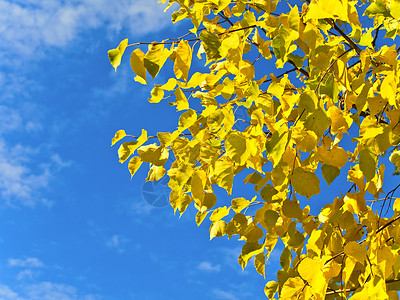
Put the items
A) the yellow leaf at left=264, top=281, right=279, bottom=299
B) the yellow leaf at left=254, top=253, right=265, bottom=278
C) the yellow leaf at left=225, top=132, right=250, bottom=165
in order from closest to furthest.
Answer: the yellow leaf at left=225, top=132, right=250, bottom=165
the yellow leaf at left=254, top=253, right=265, bottom=278
the yellow leaf at left=264, top=281, right=279, bottom=299

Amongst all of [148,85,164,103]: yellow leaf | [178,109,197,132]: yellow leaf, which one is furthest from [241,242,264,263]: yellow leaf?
[148,85,164,103]: yellow leaf

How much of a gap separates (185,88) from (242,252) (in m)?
0.91

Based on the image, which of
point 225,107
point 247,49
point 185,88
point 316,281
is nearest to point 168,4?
point 247,49

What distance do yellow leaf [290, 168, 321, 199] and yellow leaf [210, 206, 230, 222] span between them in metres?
0.46

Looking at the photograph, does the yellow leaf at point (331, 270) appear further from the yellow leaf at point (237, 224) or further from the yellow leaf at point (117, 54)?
the yellow leaf at point (117, 54)

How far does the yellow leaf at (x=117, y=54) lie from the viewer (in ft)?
5.47

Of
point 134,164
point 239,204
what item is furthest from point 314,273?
point 134,164

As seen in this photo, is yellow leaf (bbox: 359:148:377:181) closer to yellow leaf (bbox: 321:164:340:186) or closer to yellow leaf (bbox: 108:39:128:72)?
yellow leaf (bbox: 321:164:340:186)

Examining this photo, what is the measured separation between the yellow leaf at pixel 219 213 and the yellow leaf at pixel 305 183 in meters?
0.46

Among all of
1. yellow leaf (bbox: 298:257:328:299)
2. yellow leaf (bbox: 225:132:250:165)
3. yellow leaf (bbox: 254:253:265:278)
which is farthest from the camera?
yellow leaf (bbox: 254:253:265:278)

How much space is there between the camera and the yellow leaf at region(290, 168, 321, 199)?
1679 millimetres

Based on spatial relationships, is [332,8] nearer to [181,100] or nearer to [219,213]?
[181,100]

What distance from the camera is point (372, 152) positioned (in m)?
1.53

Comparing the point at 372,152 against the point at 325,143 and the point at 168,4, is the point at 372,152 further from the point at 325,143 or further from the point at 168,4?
the point at 168,4
